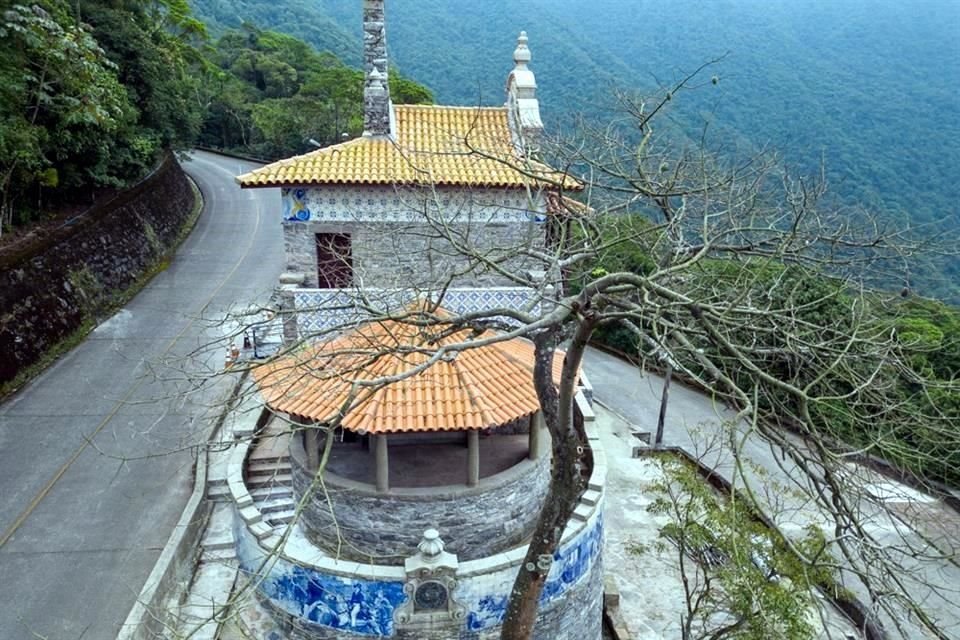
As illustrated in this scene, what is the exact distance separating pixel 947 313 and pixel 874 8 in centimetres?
7413

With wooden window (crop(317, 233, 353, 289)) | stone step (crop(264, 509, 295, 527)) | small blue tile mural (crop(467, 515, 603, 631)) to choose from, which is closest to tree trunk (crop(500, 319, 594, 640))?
small blue tile mural (crop(467, 515, 603, 631))

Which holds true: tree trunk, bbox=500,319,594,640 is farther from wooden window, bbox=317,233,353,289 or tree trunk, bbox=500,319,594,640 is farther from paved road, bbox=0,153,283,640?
wooden window, bbox=317,233,353,289

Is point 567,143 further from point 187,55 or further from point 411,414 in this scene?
point 187,55

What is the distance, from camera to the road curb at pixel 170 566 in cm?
988

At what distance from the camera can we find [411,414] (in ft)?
31.1

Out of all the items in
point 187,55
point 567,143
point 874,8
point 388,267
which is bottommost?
point 388,267

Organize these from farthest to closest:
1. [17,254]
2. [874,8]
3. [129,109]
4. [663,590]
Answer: [874,8] < [129,109] < [17,254] < [663,590]

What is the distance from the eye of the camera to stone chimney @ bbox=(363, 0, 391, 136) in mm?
13672

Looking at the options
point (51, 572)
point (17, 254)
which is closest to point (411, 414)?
point (51, 572)

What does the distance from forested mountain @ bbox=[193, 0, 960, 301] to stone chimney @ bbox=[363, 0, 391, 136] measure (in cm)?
2271

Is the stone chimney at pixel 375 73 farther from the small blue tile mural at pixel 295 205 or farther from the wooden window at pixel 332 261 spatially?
the wooden window at pixel 332 261

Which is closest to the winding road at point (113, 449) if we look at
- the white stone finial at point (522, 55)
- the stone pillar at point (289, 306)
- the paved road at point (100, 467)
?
the paved road at point (100, 467)

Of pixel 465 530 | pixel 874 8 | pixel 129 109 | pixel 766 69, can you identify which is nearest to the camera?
pixel 465 530

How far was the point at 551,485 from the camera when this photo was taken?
824 cm
